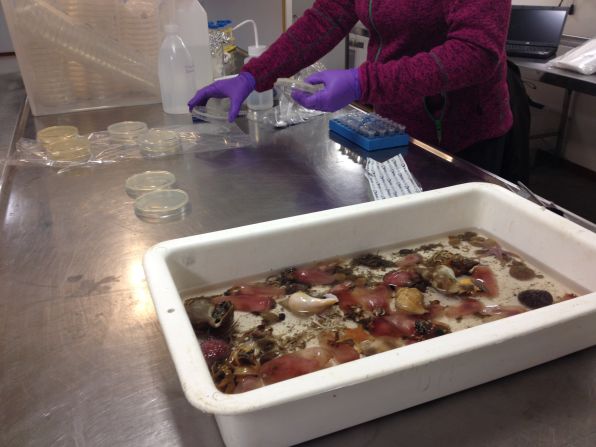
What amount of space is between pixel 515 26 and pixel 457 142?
1.52m

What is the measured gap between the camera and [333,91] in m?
1.21

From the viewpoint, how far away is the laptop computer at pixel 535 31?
8.06 ft

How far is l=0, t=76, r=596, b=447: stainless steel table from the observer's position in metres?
0.56

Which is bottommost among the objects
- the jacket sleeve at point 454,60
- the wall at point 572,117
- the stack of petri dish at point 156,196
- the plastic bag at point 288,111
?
the wall at point 572,117

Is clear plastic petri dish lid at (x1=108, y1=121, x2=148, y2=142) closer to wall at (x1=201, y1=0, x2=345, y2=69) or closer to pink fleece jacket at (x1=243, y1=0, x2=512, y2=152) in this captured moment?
pink fleece jacket at (x1=243, y1=0, x2=512, y2=152)

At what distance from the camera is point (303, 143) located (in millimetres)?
1462

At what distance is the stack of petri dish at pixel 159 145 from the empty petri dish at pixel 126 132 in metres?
0.04

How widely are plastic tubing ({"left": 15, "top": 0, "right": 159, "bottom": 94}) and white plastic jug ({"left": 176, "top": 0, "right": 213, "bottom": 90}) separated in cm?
17

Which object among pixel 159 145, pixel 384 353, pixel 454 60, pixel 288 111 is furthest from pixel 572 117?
pixel 384 353

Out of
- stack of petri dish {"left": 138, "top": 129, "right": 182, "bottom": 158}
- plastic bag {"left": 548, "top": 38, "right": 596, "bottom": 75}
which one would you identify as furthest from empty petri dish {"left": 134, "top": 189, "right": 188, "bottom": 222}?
plastic bag {"left": 548, "top": 38, "right": 596, "bottom": 75}

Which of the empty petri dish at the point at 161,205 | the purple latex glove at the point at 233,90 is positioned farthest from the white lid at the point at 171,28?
the empty petri dish at the point at 161,205

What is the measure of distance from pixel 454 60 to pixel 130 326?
88cm

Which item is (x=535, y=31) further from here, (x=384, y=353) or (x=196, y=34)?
(x=384, y=353)

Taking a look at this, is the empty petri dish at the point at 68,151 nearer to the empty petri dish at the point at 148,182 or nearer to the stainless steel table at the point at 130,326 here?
the stainless steel table at the point at 130,326
